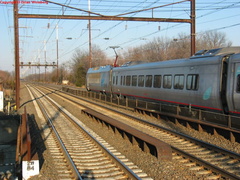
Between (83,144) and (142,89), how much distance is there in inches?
397

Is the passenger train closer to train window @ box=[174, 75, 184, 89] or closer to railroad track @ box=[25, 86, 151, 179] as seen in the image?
train window @ box=[174, 75, 184, 89]

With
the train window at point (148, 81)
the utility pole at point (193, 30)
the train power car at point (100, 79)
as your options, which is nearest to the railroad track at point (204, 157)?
the train window at point (148, 81)

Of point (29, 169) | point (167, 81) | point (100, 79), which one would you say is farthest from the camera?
point (100, 79)

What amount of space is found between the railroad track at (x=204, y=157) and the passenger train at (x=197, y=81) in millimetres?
2359

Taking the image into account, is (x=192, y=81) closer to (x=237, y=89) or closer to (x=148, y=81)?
(x=237, y=89)

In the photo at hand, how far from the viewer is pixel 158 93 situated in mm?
17953

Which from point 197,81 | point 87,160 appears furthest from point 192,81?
point 87,160

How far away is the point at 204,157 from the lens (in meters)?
8.59

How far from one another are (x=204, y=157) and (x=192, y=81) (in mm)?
6058

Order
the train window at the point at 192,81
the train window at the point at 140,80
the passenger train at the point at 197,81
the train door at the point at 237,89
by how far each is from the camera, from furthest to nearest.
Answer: the train window at the point at 140,80 < the train window at the point at 192,81 < the passenger train at the point at 197,81 < the train door at the point at 237,89

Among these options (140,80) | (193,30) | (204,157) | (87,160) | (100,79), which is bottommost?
(87,160)

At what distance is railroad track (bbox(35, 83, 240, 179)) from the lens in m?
7.11

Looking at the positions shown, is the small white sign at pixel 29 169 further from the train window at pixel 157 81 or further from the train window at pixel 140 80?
the train window at pixel 140 80

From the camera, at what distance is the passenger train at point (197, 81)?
11430mm
